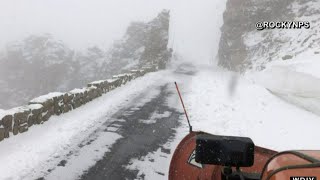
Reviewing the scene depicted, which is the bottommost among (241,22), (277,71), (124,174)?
(124,174)

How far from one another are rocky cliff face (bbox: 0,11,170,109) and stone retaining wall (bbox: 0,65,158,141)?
231ft

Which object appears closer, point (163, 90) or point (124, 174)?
point (124, 174)

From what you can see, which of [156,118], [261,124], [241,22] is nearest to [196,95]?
[156,118]

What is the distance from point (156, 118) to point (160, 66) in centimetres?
3215

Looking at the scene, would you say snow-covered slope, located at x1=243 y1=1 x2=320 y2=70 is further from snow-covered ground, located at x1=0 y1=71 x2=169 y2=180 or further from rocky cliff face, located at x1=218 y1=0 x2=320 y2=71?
snow-covered ground, located at x1=0 y1=71 x2=169 y2=180

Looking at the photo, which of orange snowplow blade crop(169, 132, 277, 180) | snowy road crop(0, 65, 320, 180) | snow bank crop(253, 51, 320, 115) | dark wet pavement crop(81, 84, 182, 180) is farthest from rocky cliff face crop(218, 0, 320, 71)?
orange snowplow blade crop(169, 132, 277, 180)

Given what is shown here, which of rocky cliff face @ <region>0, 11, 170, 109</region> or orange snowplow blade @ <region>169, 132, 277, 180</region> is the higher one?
orange snowplow blade @ <region>169, 132, 277, 180</region>

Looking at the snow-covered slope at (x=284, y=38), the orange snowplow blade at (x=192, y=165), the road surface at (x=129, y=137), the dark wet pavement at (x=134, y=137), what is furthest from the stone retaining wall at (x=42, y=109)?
the snow-covered slope at (x=284, y=38)

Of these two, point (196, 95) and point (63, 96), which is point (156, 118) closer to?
point (63, 96)

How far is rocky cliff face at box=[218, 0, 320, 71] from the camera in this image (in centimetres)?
3366

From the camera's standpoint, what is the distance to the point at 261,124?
38.9ft

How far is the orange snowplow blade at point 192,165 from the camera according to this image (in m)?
4.05

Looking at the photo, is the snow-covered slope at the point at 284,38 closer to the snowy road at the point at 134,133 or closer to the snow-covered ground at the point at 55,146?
the snowy road at the point at 134,133

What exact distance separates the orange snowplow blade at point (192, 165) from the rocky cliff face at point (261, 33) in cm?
2626
